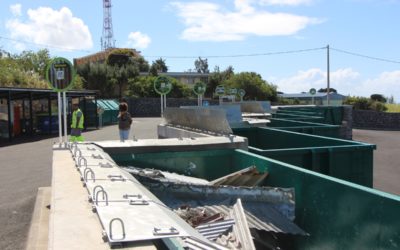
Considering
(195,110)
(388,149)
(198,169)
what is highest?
(195,110)

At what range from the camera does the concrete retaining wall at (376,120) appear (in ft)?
134

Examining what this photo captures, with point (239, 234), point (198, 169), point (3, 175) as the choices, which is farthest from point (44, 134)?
point (239, 234)

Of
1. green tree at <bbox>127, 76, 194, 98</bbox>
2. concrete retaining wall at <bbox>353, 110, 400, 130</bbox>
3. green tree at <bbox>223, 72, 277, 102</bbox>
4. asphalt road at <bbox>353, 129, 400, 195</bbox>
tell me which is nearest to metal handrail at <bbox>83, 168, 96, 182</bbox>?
asphalt road at <bbox>353, 129, 400, 195</bbox>

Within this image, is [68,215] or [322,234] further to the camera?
[322,234]

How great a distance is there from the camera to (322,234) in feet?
16.4

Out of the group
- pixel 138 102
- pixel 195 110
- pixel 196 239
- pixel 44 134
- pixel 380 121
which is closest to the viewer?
pixel 196 239

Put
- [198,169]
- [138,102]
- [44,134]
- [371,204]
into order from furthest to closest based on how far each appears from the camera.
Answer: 1. [138,102]
2. [44,134]
3. [198,169]
4. [371,204]

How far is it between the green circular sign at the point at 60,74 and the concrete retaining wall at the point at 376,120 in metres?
35.1

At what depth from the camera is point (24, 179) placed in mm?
13023

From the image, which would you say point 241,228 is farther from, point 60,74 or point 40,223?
point 60,74

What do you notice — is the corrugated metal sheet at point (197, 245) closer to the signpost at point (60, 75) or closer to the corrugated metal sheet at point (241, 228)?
the corrugated metal sheet at point (241, 228)

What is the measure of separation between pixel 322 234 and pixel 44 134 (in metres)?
26.7

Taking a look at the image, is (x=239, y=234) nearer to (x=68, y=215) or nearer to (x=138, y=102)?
(x=68, y=215)

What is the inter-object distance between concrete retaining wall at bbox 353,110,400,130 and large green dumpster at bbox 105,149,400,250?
1456 inches
